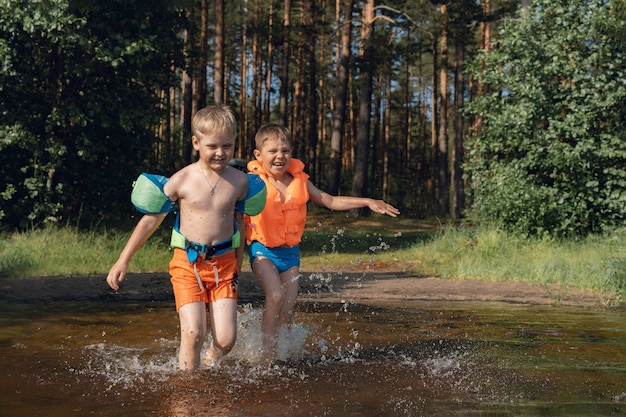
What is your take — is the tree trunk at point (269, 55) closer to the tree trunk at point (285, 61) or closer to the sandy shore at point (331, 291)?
the tree trunk at point (285, 61)

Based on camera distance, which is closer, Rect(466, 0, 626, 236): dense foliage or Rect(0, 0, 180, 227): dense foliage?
Rect(0, 0, 180, 227): dense foliage

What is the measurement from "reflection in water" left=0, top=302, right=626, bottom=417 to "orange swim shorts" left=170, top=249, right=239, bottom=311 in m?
0.55

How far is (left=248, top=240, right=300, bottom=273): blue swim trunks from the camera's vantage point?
6.40 metres

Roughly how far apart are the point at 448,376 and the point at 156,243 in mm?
9919

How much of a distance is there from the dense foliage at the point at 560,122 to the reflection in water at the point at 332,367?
23.5 feet

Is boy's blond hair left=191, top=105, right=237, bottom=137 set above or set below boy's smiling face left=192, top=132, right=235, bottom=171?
above

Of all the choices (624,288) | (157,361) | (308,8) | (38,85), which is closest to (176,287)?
(157,361)

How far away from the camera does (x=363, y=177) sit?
29078 mm

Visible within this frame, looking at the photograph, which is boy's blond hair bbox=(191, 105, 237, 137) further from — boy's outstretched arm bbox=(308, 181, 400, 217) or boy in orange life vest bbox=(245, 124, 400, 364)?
boy's outstretched arm bbox=(308, 181, 400, 217)

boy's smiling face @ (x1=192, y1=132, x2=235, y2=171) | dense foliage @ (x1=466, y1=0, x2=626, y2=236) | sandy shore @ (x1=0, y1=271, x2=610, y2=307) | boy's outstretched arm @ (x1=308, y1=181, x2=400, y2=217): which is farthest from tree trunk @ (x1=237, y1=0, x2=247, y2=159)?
boy's smiling face @ (x1=192, y1=132, x2=235, y2=171)

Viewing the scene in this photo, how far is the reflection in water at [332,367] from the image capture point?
15.8 ft

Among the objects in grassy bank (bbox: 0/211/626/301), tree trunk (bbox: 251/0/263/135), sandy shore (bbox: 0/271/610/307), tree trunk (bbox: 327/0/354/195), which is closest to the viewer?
sandy shore (bbox: 0/271/610/307)

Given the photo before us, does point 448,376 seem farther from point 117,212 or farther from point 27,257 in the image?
point 117,212

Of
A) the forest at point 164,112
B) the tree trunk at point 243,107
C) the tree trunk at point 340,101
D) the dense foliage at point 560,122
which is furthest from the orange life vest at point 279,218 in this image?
the tree trunk at point 243,107
